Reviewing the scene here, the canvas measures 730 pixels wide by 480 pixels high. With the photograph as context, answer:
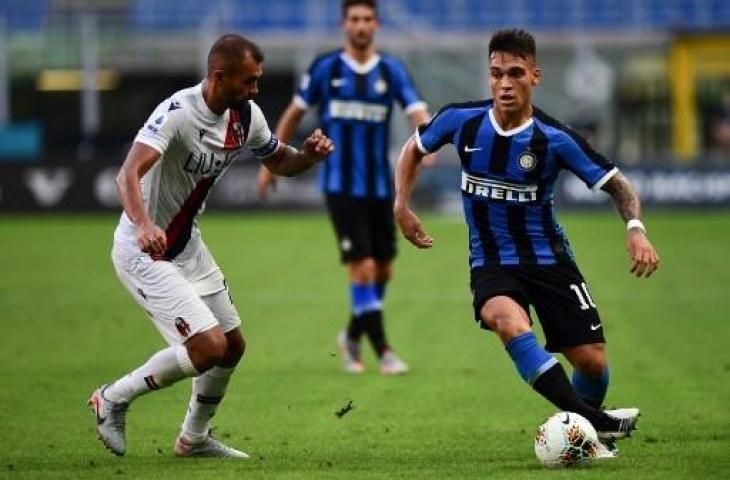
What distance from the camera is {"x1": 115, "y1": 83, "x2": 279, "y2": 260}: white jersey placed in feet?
25.0

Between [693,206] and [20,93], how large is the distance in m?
18.5

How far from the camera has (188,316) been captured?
7582 mm

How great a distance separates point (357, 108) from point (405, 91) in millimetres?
402

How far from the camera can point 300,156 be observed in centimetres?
823

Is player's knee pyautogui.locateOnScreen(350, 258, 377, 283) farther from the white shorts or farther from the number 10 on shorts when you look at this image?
the number 10 on shorts

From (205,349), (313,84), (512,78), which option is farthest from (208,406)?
(313,84)

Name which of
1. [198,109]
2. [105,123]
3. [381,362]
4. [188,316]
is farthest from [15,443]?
[105,123]

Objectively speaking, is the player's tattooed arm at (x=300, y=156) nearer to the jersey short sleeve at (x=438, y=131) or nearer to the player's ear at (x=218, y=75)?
the jersey short sleeve at (x=438, y=131)

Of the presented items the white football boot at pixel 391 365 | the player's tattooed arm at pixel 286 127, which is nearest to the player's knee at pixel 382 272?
the white football boot at pixel 391 365

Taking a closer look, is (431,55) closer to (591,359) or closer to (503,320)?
(591,359)

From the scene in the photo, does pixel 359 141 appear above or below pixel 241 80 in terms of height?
below

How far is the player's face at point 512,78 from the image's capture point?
25.2 feet

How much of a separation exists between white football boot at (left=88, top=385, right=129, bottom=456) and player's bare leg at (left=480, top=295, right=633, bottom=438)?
1.90 meters

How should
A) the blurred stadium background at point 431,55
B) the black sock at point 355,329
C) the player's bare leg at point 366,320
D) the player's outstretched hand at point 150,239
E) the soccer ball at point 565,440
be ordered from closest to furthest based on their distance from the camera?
the player's outstretched hand at point 150,239, the soccer ball at point 565,440, the player's bare leg at point 366,320, the black sock at point 355,329, the blurred stadium background at point 431,55
